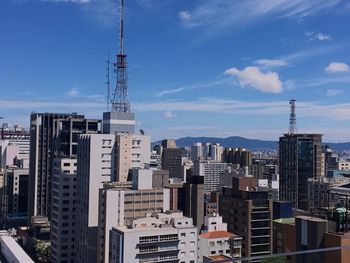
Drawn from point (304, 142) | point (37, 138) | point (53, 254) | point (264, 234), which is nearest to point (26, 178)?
point (37, 138)

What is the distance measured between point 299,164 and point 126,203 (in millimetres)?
Answer: 15537

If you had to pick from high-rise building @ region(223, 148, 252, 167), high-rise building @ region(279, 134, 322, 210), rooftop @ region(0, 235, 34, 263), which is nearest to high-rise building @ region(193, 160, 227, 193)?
high-rise building @ region(223, 148, 252, 167)

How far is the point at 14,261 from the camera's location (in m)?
15.9

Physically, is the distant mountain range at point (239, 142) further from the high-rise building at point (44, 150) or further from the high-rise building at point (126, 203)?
the high-rise building at point (126, 203)

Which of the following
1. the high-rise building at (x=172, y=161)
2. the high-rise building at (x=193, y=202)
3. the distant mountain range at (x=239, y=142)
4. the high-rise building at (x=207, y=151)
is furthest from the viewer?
the distant mountain range at (x=239, y=142)

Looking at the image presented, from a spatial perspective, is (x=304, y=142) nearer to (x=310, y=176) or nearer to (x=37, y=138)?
(x=310, y=176)

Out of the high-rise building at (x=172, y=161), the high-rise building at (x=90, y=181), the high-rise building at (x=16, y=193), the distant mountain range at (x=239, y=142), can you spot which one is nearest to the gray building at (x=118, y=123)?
→ the high-rise building at (x=90, y=181)

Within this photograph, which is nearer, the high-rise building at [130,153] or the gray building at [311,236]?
the gray building at [311,236]

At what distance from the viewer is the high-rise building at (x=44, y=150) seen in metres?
24.9

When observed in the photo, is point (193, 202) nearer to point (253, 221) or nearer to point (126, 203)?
point (253, 221)

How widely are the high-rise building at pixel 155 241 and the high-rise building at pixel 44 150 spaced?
13.1 m

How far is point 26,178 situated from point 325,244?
24781mm

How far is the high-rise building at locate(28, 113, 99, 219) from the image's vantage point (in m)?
24.9

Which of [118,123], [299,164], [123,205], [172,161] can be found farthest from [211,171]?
[123,205]
